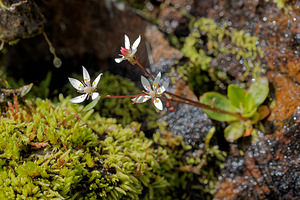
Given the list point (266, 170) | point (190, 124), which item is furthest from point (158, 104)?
point (266, 170)

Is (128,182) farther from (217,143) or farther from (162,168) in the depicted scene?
(217,143)

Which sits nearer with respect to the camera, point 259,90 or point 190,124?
point 259,90

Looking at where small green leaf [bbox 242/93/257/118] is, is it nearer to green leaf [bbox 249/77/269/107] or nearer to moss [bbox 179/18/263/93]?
green leaf [bbox 249/77/269/107]

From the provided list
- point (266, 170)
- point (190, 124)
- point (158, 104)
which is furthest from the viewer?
point (190, 124)

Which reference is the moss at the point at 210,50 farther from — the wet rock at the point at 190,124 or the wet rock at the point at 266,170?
the wet rock at the point at 266,170

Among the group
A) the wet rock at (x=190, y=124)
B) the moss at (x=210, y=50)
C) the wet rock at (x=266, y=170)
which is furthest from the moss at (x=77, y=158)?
the moss at (x=210, y=50)

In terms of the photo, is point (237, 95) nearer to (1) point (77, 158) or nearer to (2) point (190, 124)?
(2) point (190, 124)
